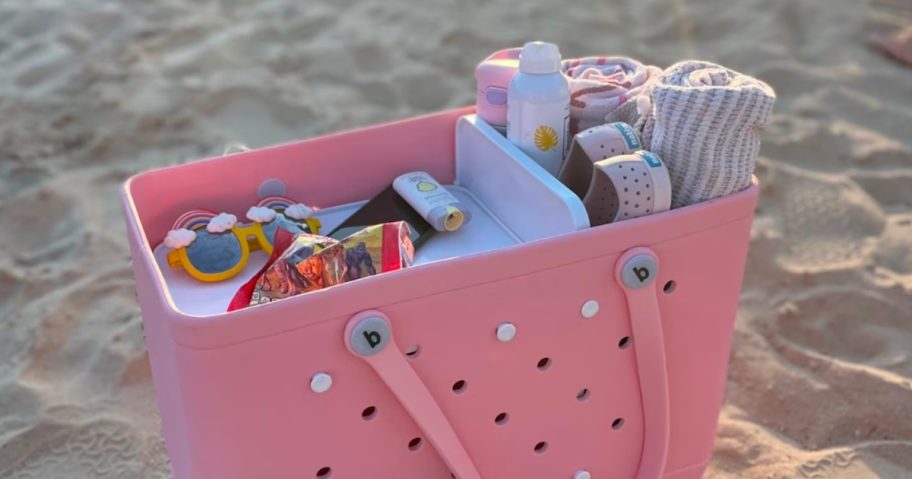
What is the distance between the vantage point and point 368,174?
4.00 feet

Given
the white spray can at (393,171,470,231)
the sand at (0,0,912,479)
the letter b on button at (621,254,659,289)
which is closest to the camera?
the letter b on button at (621,254,659,289)

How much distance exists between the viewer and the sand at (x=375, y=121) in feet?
4.72

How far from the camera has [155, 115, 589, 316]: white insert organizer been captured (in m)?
1.01

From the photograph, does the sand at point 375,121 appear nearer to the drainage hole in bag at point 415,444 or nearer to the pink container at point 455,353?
the pink container at point 455,353

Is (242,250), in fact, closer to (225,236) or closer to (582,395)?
(225,236)

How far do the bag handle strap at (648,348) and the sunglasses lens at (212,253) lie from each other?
1.42 ft

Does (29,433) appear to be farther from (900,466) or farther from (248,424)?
(900,466)

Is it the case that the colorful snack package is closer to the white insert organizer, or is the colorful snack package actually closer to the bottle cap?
the white insert organizer

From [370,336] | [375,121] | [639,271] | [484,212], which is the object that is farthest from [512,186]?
[375,121]

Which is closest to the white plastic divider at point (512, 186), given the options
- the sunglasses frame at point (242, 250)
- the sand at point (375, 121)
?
the sunglasses frame at point (242, 250)

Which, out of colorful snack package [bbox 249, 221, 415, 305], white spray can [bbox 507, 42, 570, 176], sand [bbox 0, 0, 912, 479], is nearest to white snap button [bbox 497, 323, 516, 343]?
colorful snack package [bbox 249, 221, 415, 305]

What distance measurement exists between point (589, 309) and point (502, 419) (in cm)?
15

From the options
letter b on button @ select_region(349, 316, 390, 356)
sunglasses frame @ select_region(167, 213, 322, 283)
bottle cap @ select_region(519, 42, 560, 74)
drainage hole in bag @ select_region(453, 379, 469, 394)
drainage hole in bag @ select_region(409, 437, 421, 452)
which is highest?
bottle cap @ select_region(519, 42, 560, 74)

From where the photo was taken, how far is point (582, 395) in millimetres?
1062
